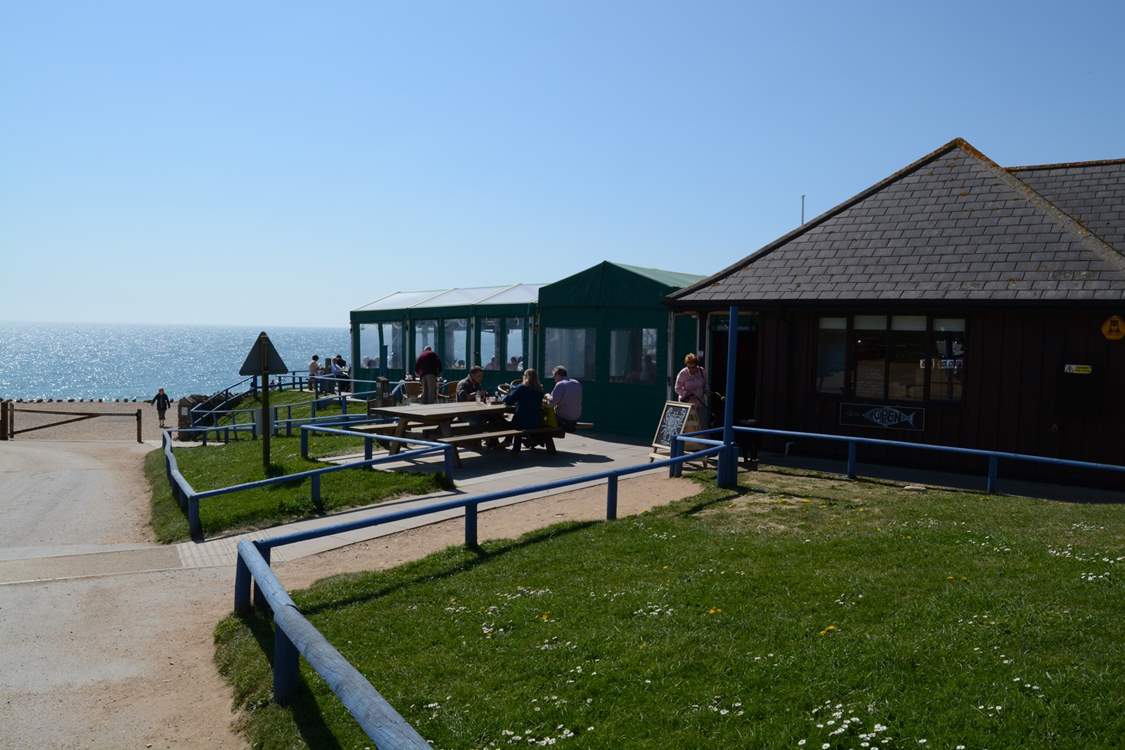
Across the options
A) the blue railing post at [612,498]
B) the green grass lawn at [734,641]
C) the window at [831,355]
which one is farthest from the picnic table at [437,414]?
the green grass lawn at [734,641]

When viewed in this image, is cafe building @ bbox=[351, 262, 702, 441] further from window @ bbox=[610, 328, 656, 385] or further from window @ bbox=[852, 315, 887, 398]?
window @ bbox=[852, 315, 887, 398]

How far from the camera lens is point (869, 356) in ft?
48.0

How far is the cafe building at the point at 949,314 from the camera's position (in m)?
12.8

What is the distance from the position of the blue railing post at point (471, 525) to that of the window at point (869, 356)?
8026mm

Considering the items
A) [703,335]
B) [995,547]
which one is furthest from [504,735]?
[703,335]

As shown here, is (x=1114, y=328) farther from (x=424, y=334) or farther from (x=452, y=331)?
(x=424, y=334)

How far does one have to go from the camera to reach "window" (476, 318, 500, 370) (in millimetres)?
24000

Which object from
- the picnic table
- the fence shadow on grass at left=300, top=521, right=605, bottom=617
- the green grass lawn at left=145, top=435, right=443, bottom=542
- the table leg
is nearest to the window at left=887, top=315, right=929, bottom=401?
the picnic table

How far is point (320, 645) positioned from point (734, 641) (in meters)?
2.68

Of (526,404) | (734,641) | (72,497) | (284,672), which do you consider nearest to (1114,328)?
(526,404)

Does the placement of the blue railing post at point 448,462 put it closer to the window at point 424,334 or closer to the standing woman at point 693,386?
the standing woman at point 693,386

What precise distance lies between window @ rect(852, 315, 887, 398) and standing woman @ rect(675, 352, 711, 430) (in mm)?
2423

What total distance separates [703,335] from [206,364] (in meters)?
184

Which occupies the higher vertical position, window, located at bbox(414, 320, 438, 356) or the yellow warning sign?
the yellow warning sign
